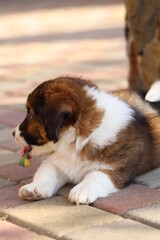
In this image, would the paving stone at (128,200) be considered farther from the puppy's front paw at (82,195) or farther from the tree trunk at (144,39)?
the tree trunk at (144,39)

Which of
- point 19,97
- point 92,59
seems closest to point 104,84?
point 19,97

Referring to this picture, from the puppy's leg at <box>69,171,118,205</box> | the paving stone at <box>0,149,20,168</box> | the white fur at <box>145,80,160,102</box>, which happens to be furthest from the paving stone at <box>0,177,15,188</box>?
the white fur at <box>145,80,160,102</box>

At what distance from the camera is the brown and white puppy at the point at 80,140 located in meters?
3.90

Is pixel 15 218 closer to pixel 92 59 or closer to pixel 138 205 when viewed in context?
pixel 138 205

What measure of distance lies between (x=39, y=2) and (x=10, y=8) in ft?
2.98

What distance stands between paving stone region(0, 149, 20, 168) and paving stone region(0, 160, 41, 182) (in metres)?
0.11

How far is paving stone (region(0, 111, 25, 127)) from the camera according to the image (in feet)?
19.8

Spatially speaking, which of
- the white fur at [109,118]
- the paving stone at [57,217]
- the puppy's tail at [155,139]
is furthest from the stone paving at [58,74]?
Result: the white fur at [109,118]

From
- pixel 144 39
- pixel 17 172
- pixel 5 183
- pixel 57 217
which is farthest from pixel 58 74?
pixel 57 217

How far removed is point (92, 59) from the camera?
949 centimetres

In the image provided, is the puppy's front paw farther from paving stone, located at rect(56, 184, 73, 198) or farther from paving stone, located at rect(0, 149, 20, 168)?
paving stone, located at rect(0, 149, 20, 168)

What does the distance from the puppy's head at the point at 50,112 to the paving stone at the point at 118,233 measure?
2.31 ft

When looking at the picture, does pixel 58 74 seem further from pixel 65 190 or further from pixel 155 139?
pixel 65 190

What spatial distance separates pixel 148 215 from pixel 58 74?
15.9 feet
